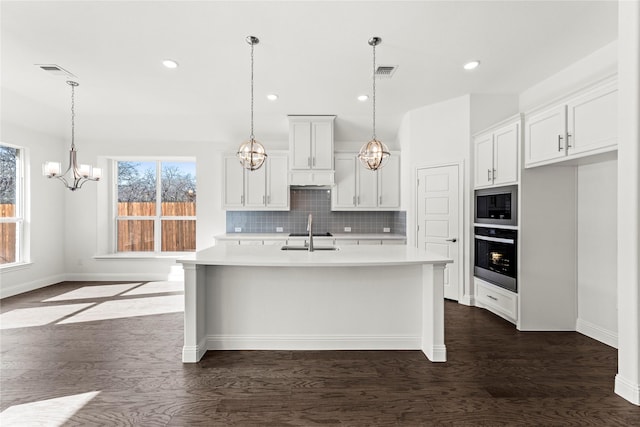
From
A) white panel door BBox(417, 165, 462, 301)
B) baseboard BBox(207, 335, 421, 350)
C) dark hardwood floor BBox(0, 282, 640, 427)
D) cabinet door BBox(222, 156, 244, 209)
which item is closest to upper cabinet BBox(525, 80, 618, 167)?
white panel door BBox(417, 165, 462, 301)

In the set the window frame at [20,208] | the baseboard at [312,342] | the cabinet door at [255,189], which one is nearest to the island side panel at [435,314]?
the baseboard at [312,342]

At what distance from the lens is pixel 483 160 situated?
4094 millimetres

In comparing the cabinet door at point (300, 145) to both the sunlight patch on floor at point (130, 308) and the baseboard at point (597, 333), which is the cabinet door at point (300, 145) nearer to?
the sunlight patch on floor at point (130, 308)

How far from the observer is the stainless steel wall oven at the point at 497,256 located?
11.6 ft

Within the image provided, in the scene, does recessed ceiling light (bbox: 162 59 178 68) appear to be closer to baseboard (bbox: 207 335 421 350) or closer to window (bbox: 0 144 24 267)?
baseboard (bbox: 207 335 421 350)

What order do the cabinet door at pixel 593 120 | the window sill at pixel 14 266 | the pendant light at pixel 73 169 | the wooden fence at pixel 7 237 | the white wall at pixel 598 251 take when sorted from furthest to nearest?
the wooden fence at pixel 7 237, the window sill at pixel 14 266, the pendant light at pixel 73 169, the white wall at pixel 598 251, the cabinet door at pixel 593 120

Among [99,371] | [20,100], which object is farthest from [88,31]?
[99,371]

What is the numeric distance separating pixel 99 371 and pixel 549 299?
13.8 ft

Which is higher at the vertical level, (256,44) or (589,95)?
(256,44)

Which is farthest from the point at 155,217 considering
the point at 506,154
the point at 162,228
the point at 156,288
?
the point at 506,154

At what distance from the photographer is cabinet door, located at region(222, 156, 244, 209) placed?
5512 mm

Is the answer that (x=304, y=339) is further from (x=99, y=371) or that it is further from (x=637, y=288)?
(x=637, y=288)

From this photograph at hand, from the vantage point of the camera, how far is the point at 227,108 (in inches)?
191

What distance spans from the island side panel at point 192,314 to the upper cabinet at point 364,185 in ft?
10.5
